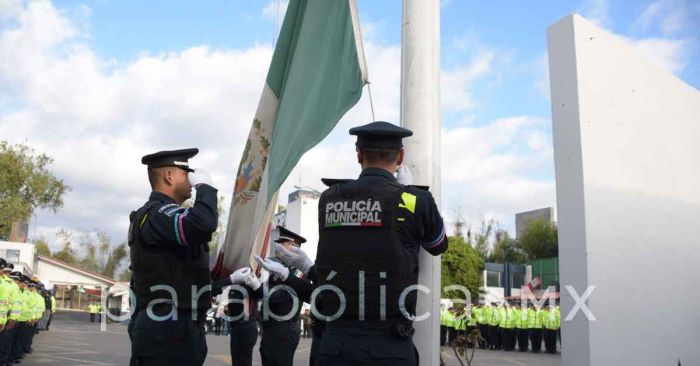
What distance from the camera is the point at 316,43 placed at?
496 centimetres

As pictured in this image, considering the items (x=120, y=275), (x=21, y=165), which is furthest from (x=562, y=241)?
(x=120, y=275)

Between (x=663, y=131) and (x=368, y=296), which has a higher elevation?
(x=663, y=131)

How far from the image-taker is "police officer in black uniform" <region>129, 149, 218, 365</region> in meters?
3.87

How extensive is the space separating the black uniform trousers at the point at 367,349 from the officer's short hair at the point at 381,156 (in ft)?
2.84

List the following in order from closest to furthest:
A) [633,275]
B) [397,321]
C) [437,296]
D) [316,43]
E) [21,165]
Result: [397,321]
[437,296]
[316,43]
[633,275]
[21,165]

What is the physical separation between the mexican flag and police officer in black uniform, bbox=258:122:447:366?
127 centimetres

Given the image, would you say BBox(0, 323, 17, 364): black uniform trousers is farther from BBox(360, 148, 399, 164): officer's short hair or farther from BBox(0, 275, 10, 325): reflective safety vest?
BBox(360, 148, 399, 164): officer's short hair

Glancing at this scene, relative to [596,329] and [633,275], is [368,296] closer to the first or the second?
[596,329]

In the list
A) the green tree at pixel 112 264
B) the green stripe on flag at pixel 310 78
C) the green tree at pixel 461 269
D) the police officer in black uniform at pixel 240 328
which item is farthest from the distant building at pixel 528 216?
the green stripe on flag at pixel 310 78

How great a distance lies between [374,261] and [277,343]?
175 inches

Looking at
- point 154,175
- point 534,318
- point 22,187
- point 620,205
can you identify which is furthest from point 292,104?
point 22,187

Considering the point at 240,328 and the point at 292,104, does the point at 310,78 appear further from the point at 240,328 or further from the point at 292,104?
the point at 240,328

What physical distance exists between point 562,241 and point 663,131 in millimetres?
1819

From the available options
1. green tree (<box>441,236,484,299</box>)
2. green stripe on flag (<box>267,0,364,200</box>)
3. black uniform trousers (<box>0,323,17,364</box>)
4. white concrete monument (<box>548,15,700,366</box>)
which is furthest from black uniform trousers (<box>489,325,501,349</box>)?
green stripe on flag (<box>267,0,364,200</box>)
